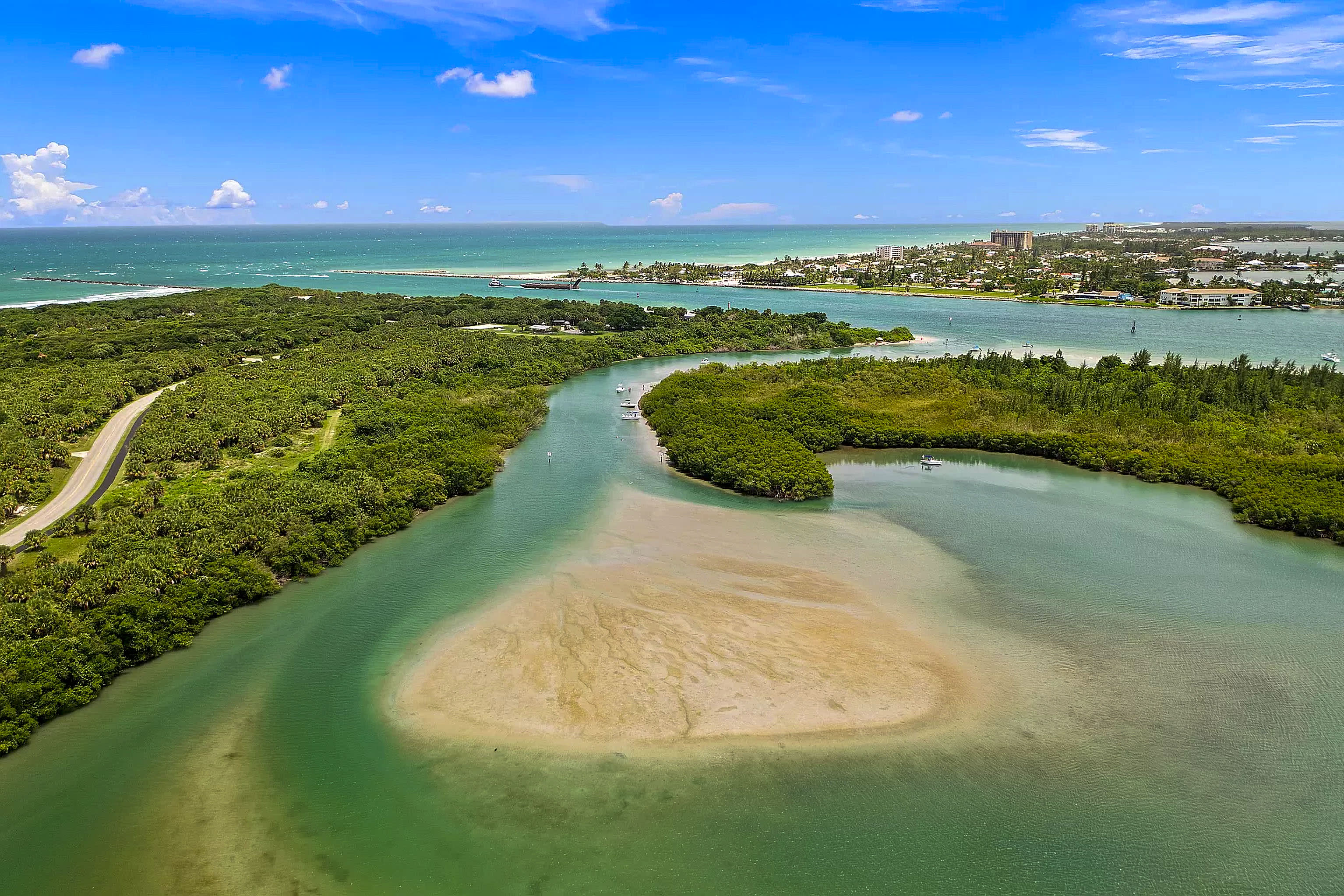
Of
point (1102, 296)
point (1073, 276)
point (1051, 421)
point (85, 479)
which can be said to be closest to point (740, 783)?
point (85, 479)

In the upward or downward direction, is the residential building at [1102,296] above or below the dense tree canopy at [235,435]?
above

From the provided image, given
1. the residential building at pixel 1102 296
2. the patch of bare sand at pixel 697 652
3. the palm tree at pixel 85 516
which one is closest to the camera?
the patch of bare sand at pixel 697 652

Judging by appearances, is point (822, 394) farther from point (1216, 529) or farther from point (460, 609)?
point (460, 609)

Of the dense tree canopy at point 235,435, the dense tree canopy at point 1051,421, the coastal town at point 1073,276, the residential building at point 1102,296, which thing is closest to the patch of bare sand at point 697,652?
the dense tree canopy at point 1051,421

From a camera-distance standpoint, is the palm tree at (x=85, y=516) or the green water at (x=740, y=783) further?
the palm tree at (x=85, y=516)

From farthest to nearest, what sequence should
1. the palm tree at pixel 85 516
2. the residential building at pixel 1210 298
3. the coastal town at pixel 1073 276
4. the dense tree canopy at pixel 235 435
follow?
the coastal town at pixel 1073 276, the residential building at pixel 1210 298, the palm tree at pixel 85 516, the dense tree canopy at pixel 235 435

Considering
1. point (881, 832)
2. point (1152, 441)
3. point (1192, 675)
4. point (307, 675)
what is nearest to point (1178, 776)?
point (1192, 675)

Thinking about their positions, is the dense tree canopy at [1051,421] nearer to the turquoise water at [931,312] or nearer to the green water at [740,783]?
the green water at [740,783]
